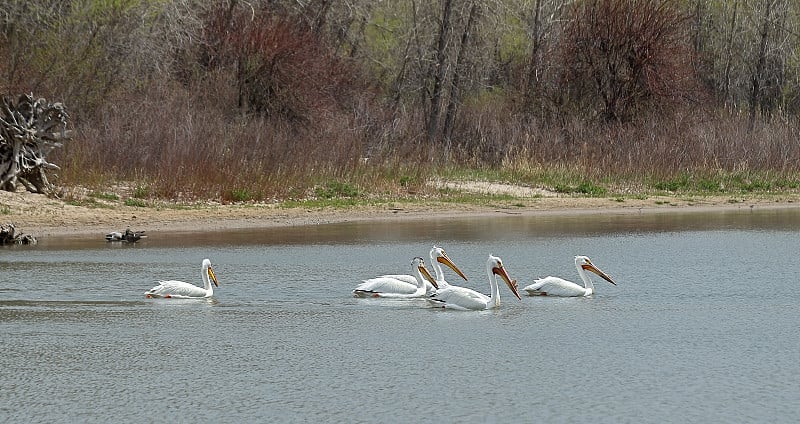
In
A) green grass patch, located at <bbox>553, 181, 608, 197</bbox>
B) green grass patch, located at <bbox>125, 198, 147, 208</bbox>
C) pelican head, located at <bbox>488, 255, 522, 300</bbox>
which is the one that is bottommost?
pelican head, located at <bbox>488, 255, 522, 300</bbox>

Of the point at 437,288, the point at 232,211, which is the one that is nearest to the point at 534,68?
the point at 232,211

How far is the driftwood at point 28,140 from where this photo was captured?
2139 centimetres

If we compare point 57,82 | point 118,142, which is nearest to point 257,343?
point 118,142

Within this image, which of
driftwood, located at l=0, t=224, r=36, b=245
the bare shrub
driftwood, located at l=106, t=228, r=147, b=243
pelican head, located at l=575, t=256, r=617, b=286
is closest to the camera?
pelican head, located at l=575, t=256, r=617, b=286

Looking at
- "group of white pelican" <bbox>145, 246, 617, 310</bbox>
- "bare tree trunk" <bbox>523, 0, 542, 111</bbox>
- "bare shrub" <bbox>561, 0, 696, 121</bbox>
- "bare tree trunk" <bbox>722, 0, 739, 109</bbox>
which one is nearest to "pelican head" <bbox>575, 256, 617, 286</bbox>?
"group of white pelican" <bbox>145, 246, 617, 310</bbox>

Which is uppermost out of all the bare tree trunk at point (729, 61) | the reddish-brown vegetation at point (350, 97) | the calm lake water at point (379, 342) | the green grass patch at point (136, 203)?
the bare tree trunk at point (729, 61)

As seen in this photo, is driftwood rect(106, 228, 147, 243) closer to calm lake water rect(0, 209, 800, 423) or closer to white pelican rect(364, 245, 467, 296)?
calm lake water rect(0, 209, 800, 423)

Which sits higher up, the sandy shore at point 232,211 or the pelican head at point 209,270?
the sandy shore at point 232,211

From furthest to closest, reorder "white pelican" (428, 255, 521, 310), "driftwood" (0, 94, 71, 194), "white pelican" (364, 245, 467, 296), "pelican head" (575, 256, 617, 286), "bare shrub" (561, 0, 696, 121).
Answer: "bare shrub" (561, 0, 696, 121) < "driftwood" (0, 94, 71, 194) < "pelican head" (575, 256, 617, 286) < "white pelican" (364, 245, 467, 296) < "white pelican" (428, 255, 521, 310)

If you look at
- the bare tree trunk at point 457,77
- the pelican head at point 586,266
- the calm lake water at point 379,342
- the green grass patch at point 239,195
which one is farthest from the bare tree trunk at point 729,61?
the pelican head at point 586,266

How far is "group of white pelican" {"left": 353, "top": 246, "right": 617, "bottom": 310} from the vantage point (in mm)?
12938

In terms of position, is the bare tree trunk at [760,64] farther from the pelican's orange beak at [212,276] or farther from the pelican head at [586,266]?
the pelican's orange beak at [212,276]

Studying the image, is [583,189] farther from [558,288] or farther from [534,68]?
[558,288]

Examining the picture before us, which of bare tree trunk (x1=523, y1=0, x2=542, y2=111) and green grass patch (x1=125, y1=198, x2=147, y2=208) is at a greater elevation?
bare tree trunk (x1=523, y1=0, x2=542, y2=111)
